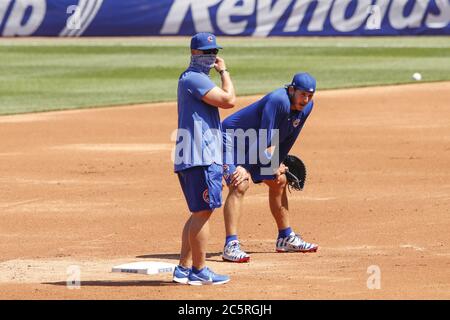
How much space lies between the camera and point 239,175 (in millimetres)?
10695

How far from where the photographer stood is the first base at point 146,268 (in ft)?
33.1

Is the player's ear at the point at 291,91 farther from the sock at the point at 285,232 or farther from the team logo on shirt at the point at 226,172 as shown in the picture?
the sock at the point at 285,232

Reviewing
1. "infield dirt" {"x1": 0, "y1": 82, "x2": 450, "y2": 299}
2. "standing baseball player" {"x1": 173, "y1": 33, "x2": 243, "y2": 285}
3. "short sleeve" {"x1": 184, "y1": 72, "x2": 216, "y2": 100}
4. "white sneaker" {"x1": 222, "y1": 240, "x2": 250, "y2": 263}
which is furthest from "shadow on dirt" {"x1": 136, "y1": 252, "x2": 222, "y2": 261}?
"short sleeve" {"x1": 184, "y1": 72, "x2": 216, "y2": 100}

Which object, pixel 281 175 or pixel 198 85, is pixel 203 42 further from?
pixel 281 175

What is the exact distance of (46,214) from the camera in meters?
13.2

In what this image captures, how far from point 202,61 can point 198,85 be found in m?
0.28

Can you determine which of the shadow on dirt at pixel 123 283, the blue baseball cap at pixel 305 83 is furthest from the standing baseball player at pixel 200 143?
the blue baseball cap at pixel 305 83

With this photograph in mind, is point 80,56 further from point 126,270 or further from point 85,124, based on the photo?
point 126,270

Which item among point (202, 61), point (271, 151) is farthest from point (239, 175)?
point (202, 61)

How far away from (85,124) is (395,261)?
11.7 metres

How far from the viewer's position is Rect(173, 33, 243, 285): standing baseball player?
933 cm

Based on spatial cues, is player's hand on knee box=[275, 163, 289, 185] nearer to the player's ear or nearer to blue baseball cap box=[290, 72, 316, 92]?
the player's ear

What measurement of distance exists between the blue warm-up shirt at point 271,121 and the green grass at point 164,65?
12454mm
